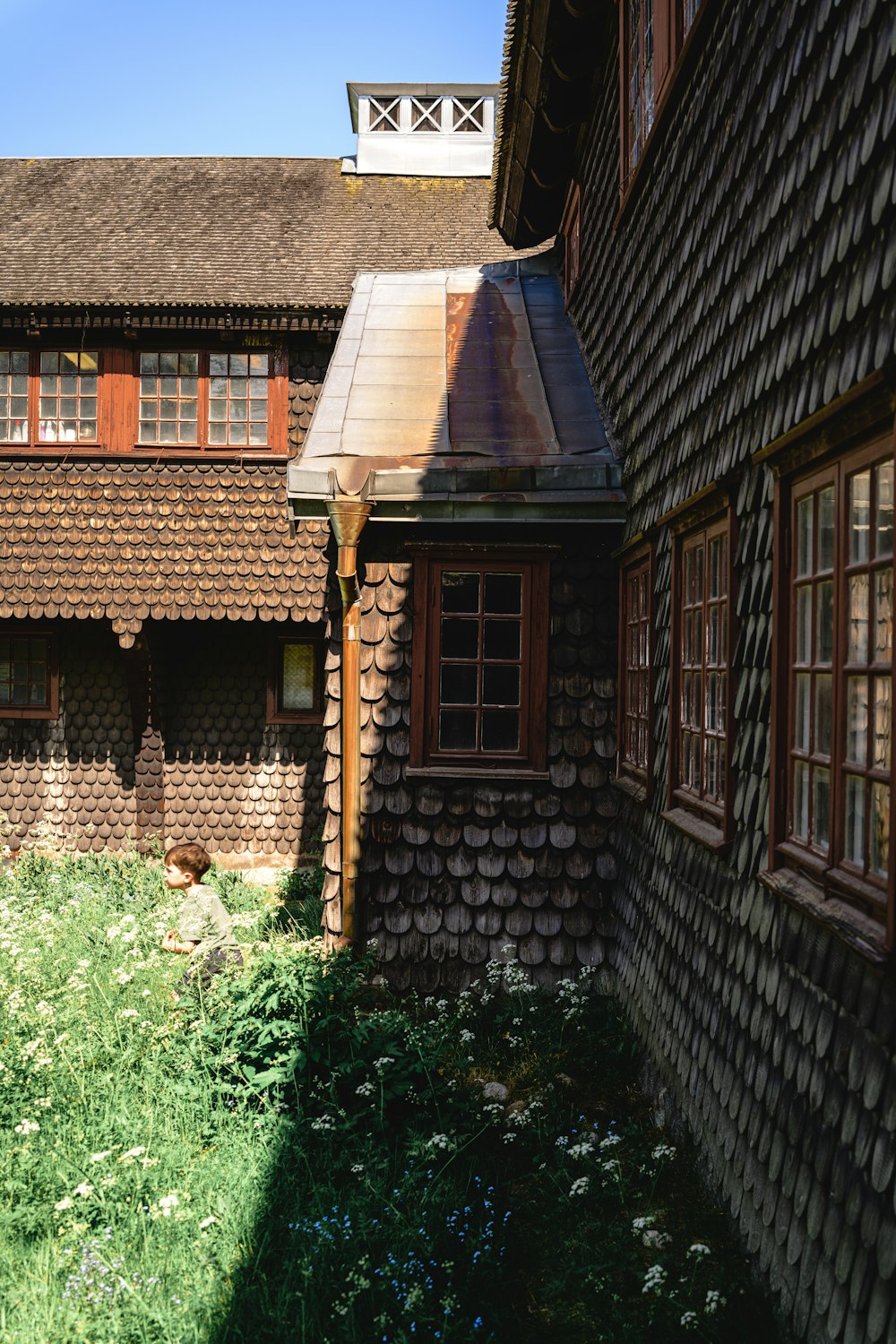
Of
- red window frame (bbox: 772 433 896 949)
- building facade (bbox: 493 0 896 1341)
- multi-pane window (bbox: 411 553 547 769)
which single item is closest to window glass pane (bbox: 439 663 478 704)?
multi-pane window (bbox: 411 553 547 769)

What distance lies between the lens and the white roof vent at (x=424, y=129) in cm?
1437

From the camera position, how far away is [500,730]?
262 inches

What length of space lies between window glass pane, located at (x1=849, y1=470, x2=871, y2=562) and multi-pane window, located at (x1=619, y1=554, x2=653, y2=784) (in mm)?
2551

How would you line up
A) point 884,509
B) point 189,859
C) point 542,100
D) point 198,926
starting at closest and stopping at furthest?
point 884,509 → point 198,926 → point 189,859 → point 542,100

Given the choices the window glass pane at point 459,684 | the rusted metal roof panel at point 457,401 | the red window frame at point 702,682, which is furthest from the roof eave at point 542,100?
the window glass pane at point 459,684

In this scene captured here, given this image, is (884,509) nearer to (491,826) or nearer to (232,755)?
(491,826)

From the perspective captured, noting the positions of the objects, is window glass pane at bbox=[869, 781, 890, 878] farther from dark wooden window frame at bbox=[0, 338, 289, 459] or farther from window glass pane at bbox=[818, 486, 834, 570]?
dark wooden window frame at bbox=[0, 338, 289, 459]

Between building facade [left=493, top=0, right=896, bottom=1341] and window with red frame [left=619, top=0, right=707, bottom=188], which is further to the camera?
window with red frame [left=619, top=0, right=707, bottom=188]

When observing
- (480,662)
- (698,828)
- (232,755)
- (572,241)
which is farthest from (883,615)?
(232,755)

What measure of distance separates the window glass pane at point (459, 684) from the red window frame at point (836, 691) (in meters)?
3.43

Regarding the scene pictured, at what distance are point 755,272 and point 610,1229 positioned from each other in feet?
11.8

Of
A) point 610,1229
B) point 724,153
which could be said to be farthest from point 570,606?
point 610,1229

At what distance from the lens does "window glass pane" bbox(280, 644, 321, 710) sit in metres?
11.6

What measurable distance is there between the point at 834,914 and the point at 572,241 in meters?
7.27
